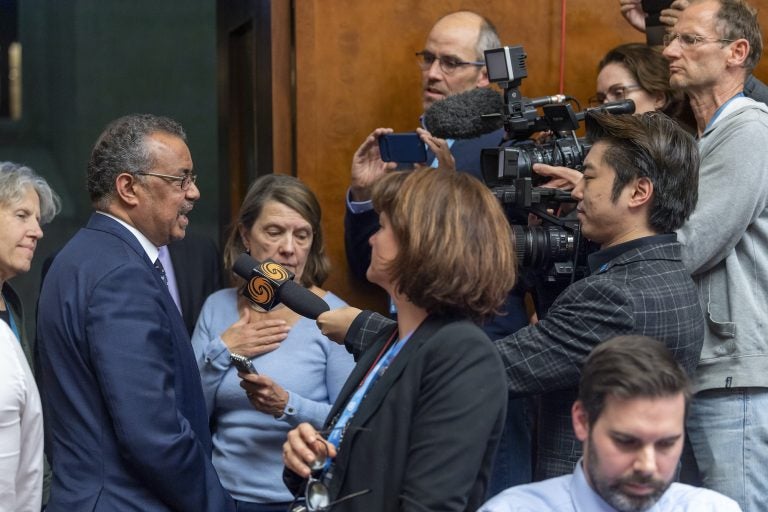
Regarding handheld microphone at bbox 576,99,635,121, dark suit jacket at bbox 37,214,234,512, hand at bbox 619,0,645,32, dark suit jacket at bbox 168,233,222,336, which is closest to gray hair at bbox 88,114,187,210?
dark suit jacket at bbox 37,214,234,512

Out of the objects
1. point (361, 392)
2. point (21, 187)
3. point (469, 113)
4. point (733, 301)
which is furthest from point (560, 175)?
point (21, 187)

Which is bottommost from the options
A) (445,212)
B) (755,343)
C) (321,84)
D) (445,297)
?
(755,343)

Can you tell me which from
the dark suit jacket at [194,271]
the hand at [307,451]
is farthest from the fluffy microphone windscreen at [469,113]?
the hand at [307,451]

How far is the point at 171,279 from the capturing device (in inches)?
165

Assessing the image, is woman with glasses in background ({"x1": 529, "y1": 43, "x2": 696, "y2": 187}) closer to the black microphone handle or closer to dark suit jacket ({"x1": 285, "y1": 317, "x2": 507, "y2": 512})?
the black microphone handle

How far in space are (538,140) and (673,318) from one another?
762 millimetres

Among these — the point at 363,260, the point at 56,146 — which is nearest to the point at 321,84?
the point at 363,260

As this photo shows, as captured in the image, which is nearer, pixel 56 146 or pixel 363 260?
pixel 363 260

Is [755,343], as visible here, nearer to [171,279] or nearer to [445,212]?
[445,212]

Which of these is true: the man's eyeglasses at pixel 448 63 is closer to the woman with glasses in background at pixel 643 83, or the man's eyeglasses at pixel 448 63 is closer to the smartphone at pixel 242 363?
the woman with glasses in background at pixel 643 83

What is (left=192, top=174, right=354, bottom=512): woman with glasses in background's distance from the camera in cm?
329

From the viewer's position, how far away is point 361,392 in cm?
237

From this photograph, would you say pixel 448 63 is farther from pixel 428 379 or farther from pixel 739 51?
pixel 428 379

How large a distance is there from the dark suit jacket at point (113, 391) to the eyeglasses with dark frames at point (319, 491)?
533 mm
